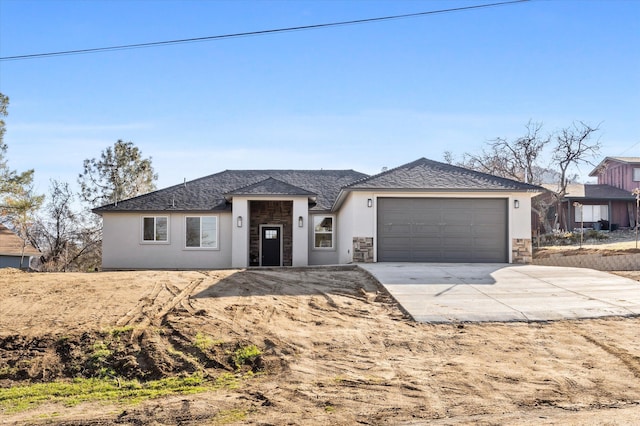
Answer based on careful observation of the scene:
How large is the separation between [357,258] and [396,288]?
4819mm

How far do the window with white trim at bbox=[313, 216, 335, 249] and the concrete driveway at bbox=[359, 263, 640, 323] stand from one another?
20.9 feet

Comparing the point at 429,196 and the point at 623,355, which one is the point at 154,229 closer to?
the point at 429,196

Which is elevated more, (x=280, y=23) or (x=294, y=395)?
(x=280, y=23)

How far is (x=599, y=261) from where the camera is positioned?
18344mm

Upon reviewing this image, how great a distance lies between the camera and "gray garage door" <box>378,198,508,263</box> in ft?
50.9

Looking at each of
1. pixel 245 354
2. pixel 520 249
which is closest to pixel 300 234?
pixel 520 249

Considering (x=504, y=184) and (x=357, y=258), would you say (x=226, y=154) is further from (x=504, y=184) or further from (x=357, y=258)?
(x=504, y=184)

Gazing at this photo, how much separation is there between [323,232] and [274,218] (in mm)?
2269

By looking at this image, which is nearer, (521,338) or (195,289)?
(521,338)

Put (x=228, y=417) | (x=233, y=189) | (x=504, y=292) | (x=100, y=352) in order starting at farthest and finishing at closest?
(x=233, y=189)
(x=504, y=292)
(x=100, y=352)
(x=228, y=417)

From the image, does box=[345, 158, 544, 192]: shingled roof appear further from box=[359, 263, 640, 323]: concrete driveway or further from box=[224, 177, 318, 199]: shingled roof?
box=[224, 177, 318, 199]: shingled roof

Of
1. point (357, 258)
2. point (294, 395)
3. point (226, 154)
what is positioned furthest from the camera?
point (226, 154)

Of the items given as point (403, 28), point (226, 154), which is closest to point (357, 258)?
point (403, 28)

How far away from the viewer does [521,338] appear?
7383mm
